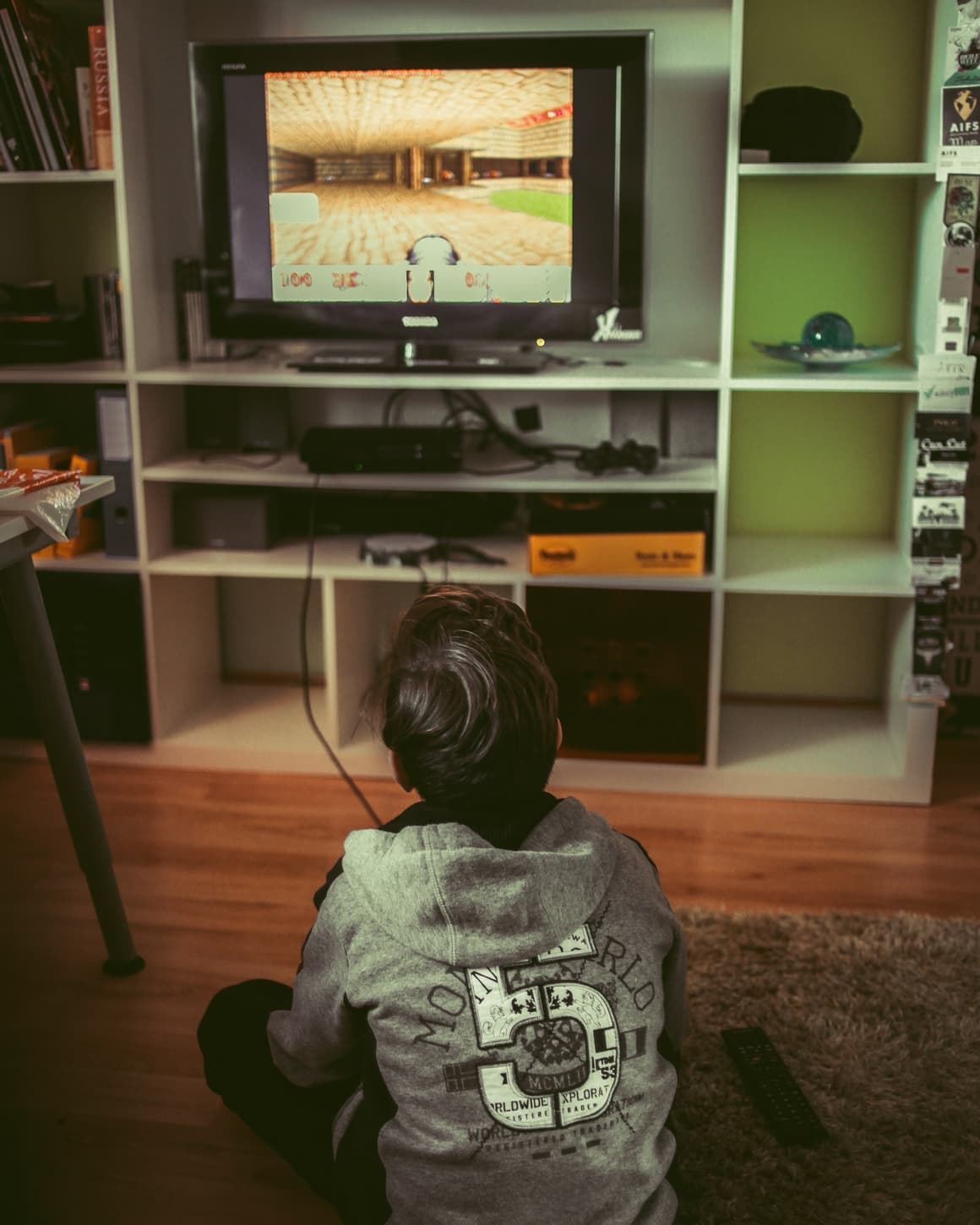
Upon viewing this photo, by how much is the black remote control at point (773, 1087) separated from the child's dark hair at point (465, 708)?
0.72 metres

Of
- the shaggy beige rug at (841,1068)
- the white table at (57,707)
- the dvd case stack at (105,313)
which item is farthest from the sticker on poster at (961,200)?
the dvd case stack at (105,313)

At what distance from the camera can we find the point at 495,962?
109 cm

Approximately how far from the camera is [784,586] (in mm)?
2510

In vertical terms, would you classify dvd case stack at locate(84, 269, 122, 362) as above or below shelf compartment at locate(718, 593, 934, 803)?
above

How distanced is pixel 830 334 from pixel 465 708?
1.70 metres

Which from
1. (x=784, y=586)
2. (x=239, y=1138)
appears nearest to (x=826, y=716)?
(x=784, y=586)

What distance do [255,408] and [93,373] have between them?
1.42 ft

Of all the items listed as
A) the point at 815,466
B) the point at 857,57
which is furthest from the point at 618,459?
the point at 857,57

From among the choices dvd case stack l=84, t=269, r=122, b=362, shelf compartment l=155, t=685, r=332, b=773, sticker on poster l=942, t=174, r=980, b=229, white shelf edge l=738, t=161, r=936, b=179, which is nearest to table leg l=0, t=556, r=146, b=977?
shelf compartment l=155, t=685, r=332, b=773

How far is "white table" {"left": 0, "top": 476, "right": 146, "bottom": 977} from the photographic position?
5.82 ft

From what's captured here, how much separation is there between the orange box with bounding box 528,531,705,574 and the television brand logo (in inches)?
15.8

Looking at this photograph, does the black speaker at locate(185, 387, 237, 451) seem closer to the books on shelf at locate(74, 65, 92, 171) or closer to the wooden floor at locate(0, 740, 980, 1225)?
the books on shelf at locate(74, 65, 92, 171)

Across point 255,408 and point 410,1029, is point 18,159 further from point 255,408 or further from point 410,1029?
point 410,1029

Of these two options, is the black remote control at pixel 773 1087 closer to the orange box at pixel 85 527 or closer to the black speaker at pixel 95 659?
the black speaker at pixel 95 659
